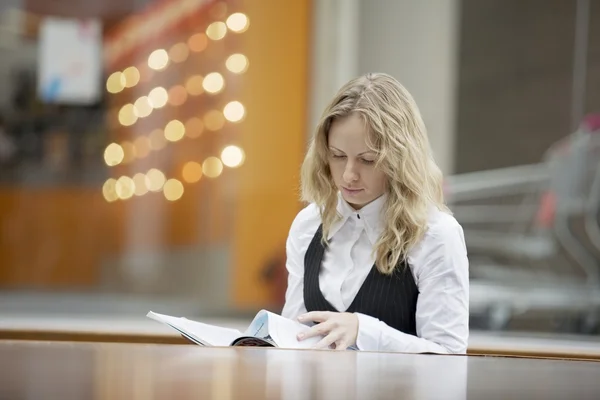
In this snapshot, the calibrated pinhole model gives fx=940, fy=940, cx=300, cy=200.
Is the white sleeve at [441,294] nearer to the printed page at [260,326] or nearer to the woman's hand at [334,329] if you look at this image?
the woman's hand at [334,329]

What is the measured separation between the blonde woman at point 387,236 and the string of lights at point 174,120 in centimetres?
350

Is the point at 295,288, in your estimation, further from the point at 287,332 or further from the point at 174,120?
the point at 174,120

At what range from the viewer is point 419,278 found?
166cm

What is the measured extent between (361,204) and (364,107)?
0.61 ft

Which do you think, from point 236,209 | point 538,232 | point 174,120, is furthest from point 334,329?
point 174,120

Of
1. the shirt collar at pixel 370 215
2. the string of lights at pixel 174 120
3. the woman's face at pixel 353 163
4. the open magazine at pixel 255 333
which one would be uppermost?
the string of lights at pixel 174 120

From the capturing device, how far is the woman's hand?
151 centimetres

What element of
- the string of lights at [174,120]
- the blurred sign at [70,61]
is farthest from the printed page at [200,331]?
the blurred sign at [70,61]

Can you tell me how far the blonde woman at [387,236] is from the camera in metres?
1.63

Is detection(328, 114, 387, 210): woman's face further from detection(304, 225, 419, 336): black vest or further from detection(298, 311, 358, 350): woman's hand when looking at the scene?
detection(298, 311, 358, 350): woman's hand

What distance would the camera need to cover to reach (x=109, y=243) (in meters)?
5.24

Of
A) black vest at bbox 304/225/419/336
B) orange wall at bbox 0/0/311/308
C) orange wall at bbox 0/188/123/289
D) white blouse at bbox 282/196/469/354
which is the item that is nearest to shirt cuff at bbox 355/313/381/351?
white blouse at bbox 282/196/469/354

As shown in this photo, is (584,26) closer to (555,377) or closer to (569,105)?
(569,105)

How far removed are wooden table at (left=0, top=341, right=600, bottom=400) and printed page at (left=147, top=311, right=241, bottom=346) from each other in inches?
6.9
